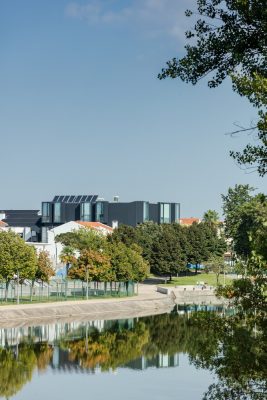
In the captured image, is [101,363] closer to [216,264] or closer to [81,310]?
[81,310]

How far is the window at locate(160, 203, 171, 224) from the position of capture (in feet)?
646

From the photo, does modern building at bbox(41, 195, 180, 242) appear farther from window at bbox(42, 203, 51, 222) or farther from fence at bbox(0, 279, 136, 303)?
fence at bbox(0, 279, 136, 303)

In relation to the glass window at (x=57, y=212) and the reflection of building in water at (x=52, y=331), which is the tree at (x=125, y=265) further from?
the glass window at (x=57, y=212)

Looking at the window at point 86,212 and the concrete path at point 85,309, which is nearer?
the concrete path at point 85,309

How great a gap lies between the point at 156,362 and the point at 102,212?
141077 mm

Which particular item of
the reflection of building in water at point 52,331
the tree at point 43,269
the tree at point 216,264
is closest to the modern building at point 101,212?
the tree at point 216,264

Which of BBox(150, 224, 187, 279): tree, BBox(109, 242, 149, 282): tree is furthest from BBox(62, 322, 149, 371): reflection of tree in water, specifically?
BBox(150, 224, 187, 279): tree

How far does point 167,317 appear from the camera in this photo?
8244cm

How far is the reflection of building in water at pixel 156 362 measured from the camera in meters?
53.2

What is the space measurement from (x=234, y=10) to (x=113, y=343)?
51500 mm

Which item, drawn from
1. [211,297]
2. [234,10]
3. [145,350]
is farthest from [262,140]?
[211,297]

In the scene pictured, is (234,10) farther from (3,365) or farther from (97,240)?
(97,240)

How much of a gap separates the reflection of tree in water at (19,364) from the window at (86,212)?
136 meters

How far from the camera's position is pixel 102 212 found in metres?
195
